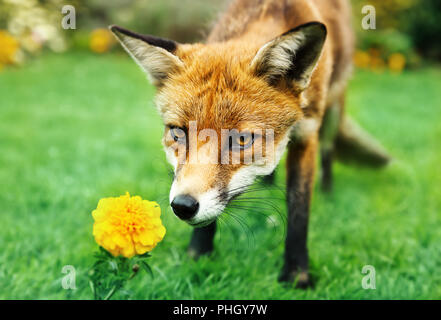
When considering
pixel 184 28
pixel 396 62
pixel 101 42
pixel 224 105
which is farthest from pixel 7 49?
pixel 396 62

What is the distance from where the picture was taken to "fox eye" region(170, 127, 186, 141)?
8.30 ft

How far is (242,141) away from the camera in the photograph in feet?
8.09

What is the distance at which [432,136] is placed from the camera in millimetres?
6930

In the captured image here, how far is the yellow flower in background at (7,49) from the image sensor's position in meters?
9.67

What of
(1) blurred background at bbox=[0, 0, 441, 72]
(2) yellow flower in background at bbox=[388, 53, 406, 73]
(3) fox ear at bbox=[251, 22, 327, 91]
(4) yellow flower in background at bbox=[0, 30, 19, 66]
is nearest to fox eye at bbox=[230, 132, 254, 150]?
(3) fox ear at bbox=[251, 22, 327, 91]

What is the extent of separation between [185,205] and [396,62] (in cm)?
1138

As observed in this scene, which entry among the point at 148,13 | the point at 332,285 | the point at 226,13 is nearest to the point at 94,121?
the point at 226,13

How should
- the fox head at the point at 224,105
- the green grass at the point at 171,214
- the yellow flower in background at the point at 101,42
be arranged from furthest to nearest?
the yellow flower in background at the point at 101,42 < the green grass at the point at 171,214 < the fox head at the point at 224,105

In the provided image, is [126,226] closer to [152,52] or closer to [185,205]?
[185,205]

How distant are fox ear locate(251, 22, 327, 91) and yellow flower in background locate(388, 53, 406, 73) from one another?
→ 10402 mm

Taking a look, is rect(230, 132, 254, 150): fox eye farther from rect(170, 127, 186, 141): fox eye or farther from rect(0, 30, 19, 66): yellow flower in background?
rect(0, 30, 19, 66): yellow flower in background

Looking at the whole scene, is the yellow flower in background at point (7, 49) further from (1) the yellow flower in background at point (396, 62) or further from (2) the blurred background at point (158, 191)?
(1) the yellow flower in background at point (396, 62)

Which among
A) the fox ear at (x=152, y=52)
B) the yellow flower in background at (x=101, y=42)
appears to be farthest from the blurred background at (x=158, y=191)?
the yellow flower in background at (x=101, y=42)

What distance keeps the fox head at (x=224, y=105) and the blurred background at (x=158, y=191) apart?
51cm
